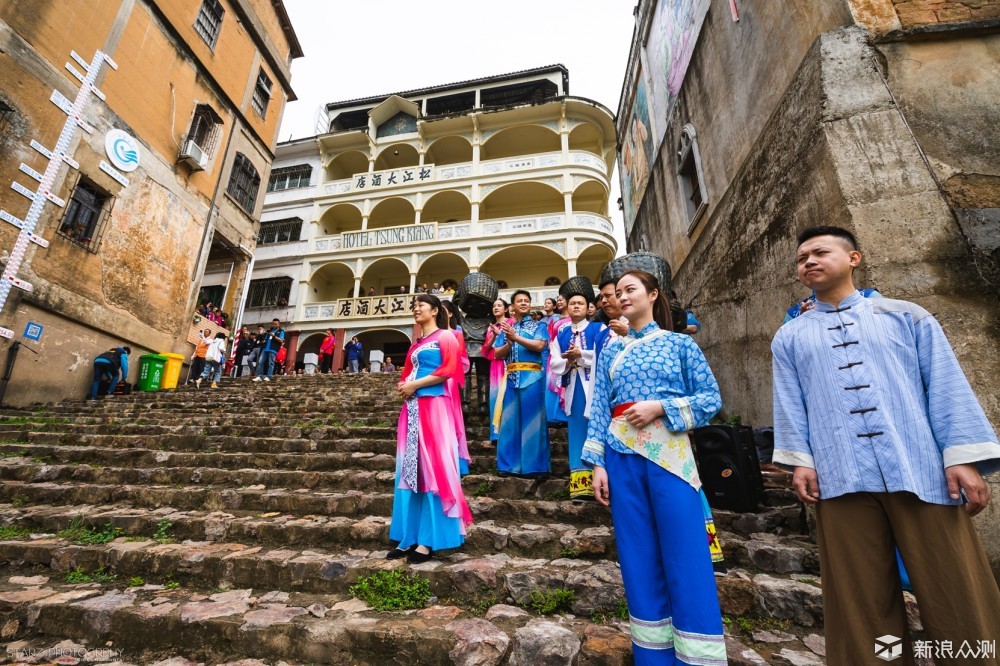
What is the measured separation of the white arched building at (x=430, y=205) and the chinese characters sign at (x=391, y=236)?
2.0 inches

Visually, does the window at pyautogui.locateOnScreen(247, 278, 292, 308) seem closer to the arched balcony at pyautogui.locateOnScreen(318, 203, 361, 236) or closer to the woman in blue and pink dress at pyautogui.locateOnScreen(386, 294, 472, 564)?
the arched balcony at pyautogui.locateOnScreen(318, 203, 361, 236)

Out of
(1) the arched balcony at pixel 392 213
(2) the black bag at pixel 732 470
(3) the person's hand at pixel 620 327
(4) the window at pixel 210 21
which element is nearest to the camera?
(3) the person's hand at pixel 620 327

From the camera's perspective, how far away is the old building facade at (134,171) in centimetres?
780

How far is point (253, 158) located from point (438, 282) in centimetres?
850

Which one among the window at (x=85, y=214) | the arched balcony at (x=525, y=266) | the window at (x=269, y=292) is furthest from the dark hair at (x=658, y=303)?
the window at (x=269, y=292)

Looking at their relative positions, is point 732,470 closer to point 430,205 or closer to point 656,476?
point 656,476

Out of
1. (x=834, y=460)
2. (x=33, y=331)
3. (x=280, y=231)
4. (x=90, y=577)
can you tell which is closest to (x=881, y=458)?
(x=834, y=460)

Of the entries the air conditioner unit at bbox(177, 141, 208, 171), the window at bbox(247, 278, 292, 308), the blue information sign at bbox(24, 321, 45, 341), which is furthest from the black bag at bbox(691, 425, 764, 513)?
the window at bbox(247, 278, 292, 308)

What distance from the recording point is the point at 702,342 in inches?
247

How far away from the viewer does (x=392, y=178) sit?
64.9 ft

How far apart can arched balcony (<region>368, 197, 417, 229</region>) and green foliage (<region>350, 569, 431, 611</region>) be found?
61.9 feet

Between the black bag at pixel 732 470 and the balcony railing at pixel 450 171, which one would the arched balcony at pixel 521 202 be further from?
the black bag at pixel 732 470

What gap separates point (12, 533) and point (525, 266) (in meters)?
16.8

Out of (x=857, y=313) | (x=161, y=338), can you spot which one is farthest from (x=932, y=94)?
(x=161, y=338)
